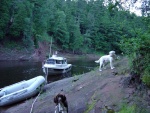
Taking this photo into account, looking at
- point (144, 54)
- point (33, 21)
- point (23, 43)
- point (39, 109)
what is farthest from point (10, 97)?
point (33, 21)

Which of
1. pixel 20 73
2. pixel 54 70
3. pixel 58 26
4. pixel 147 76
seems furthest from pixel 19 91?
pixel 58 26

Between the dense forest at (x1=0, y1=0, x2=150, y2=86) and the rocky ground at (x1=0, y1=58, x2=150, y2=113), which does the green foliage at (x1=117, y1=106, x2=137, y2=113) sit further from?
the dense forest at (x1=0, y1=0, x2=150, y2=86)

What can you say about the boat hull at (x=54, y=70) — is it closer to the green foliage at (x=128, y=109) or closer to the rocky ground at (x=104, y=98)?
the rocky ground at (x=104, y=98)

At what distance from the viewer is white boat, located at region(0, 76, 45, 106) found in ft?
49.4

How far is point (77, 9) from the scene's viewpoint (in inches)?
3447

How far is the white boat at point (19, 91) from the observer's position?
15.1 meters

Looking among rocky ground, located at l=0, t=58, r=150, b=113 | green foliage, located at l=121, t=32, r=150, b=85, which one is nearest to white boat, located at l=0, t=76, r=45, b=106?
rocky ground, located at l=0, t=58, r=150, b=113

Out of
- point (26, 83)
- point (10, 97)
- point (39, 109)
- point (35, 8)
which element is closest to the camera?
point (39, 109)

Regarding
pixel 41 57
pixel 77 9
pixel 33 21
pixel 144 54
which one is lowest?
pixel 41 57

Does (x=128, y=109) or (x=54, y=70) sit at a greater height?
(x=128, y=109)

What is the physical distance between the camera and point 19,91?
15.7 m

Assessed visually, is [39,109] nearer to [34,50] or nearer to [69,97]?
[69,97]

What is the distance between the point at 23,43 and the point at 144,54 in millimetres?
47817

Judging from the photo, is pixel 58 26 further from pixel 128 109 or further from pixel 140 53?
pixel 128 109
